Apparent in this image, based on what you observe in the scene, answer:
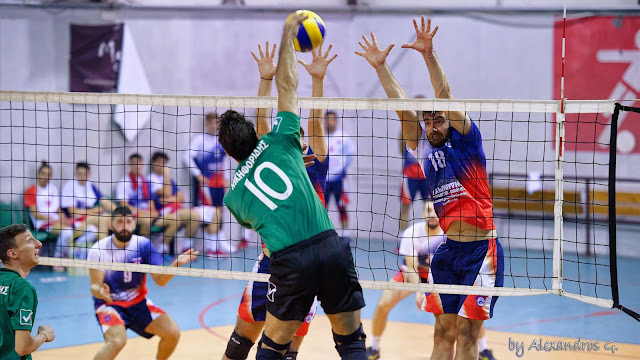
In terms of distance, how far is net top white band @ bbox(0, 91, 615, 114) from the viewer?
19.4ft

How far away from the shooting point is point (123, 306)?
7.24 meters

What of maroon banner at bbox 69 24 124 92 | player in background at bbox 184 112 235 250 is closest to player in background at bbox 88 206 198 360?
player in background at bbox 184 112 235 250

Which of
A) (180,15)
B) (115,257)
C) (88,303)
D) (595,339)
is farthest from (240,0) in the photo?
(595,339)

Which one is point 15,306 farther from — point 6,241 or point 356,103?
point 356,103

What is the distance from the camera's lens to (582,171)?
14.0 metres

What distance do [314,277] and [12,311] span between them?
2.06m

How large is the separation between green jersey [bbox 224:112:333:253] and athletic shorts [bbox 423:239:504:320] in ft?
5.42

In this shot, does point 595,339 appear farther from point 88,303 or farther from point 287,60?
point 88,303

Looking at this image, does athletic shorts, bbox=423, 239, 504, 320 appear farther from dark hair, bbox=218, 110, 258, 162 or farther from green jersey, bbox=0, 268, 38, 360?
green jersey, bbox=0, 268, 38, 360

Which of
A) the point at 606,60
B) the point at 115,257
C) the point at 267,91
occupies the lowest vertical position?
the point at 115,257

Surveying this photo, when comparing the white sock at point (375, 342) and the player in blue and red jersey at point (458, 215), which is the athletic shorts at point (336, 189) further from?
the player in blue and red jersey at point (458, 215)

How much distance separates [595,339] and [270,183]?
5762 millimetres

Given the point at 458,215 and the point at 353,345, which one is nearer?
the point at 353,345

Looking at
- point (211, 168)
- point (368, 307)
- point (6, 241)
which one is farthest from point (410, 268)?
point (211, 168)
